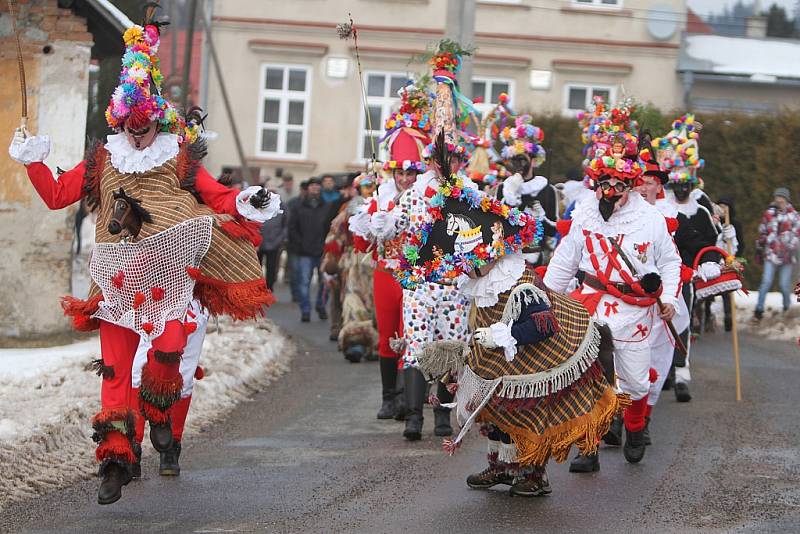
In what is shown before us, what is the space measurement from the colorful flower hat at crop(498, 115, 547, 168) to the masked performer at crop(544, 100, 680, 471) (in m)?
4.33

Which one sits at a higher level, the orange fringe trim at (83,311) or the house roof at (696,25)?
the house roof at (696,25)

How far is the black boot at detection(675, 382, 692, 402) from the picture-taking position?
12148mm

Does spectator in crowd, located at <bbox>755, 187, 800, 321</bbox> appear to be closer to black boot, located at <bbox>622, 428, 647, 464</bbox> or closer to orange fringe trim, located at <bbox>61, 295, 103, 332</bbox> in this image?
black boot, located at <bbox>622, 428, 647, 464</bbox>

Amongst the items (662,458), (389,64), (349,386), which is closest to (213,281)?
(662,458)

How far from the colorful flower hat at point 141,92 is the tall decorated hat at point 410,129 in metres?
2.79

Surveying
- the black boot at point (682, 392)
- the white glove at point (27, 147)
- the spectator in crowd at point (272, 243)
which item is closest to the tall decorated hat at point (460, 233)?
the white glove at point (27, 147)

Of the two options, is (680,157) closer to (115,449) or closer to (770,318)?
(115,449)

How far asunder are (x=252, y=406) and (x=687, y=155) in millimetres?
4620

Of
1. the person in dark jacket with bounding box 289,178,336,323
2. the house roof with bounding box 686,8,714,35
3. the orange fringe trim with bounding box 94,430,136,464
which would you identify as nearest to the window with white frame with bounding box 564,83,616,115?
the house roof with bounding box 686,8,714,35

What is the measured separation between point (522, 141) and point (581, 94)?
756 inches

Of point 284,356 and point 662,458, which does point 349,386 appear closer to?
point 284,356

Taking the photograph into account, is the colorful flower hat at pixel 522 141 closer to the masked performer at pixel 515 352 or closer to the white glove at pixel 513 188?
the white glove at pixel 513 188

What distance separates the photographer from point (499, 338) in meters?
7.12

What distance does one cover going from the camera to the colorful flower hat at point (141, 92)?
7391 mm
